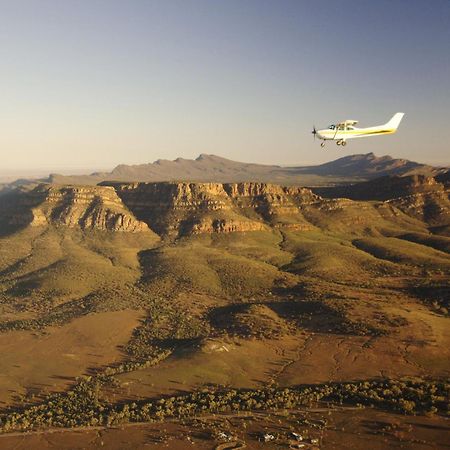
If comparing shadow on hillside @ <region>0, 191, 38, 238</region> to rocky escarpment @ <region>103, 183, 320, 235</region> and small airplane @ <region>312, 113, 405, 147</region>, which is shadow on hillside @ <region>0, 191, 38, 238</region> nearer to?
rocky escarpment @ <region>103, 183, 320, 235</region>

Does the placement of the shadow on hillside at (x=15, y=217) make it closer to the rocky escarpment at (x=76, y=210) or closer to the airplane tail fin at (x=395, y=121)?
the rocky escarpment at (x=76, y=210)

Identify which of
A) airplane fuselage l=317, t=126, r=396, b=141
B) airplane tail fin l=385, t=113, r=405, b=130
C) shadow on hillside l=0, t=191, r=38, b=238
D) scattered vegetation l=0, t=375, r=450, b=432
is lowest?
scattered vegetation l=0, t=375, r=450, b=432

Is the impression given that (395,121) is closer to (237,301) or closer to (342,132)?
(342,132)

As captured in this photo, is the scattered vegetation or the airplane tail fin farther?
the airplane tail fin

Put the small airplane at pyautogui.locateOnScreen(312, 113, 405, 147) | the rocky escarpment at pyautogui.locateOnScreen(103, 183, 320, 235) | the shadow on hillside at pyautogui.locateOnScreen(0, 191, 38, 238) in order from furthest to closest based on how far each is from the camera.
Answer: the rocky escarpment at pyautogui.locateOnScreen(103, 183, 320, 235) < the shadow on hillside at pyautogui.locateOnScreen(0, 191, 38, 238) < the small airplane at pyautogui.locateOnScreen(312, 113, 405, 147)

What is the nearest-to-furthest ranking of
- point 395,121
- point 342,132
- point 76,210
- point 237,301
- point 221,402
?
point 221,402
point 342,132
point 395,121
point 237,301
point 76,210

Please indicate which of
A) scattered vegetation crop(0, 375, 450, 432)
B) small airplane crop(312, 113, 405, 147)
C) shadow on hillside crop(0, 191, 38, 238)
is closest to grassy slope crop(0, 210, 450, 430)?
scattered vegetation crop(0, 375, 450, 432)

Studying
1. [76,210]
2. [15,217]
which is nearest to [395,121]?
[76,210]
